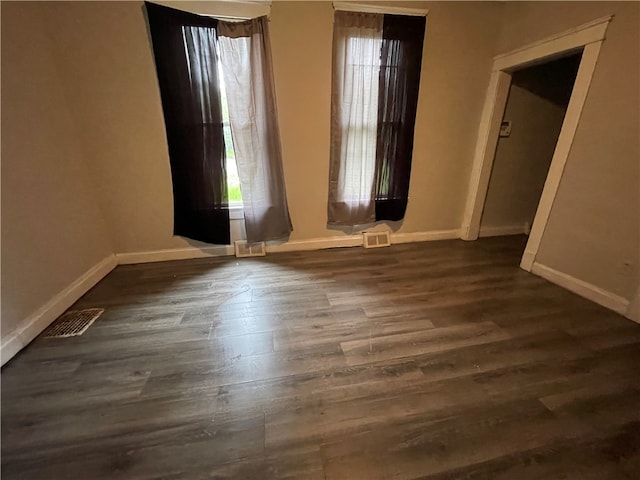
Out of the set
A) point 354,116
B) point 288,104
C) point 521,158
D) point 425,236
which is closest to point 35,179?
point 288,104

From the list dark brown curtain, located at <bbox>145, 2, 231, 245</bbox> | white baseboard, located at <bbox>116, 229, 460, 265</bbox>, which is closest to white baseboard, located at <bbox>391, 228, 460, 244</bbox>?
white baseboard, located at <bbox>116, 229, 460, 265</bbox>

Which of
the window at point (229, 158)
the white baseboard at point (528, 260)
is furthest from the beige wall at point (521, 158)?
the window at point (229, 158)

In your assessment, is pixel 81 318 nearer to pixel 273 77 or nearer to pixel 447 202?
pixel 273 77

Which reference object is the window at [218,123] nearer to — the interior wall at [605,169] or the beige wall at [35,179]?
the beige wall at [35,179]

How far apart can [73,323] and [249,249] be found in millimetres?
1409

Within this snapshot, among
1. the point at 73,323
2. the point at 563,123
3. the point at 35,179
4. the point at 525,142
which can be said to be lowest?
the point at 73,323

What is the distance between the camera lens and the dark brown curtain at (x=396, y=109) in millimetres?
2330

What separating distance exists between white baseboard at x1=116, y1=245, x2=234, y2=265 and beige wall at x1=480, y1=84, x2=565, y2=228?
3068 millimetres

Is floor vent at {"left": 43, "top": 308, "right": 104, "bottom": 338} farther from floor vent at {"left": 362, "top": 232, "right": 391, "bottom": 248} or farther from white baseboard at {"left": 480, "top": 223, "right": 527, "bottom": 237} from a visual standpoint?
white baseboard at {"left": 480, "top": 223, "right": 527, "bottom": 237}

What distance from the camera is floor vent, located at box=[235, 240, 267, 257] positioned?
8.82 feet

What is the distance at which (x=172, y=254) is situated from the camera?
8.54 ft

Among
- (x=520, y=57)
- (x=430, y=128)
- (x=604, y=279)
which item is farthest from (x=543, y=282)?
(x=520, y=57)

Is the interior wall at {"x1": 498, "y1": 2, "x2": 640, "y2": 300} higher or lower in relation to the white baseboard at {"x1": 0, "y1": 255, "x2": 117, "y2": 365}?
higher

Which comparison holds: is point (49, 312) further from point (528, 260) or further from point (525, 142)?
point (525, 142)
